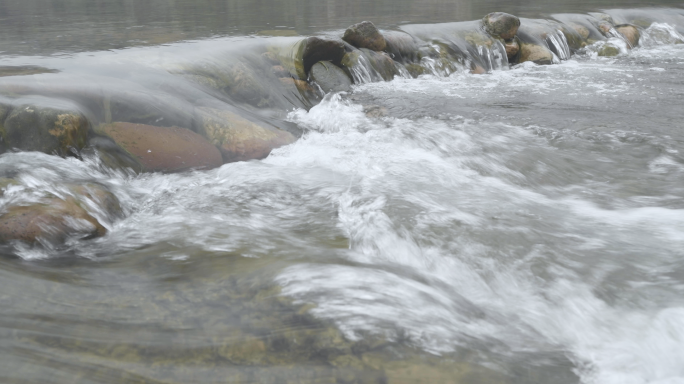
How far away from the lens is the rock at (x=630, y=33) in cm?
1127

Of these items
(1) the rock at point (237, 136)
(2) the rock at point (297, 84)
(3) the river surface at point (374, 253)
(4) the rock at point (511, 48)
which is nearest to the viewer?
(3) the river surface at point (374, 253)

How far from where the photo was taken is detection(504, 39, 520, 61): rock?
31.2 feet

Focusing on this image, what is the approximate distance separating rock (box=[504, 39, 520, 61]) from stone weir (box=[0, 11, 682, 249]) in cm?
14

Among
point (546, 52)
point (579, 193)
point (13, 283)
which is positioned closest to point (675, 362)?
point (579, 193)

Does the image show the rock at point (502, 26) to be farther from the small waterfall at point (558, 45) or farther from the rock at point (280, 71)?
the rock at point (280, 71)

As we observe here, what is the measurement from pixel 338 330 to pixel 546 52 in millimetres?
9185

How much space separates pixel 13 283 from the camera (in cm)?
256

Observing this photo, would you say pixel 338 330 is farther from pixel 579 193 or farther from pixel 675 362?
pixel 579 193

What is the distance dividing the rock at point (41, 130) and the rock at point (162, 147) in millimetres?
333

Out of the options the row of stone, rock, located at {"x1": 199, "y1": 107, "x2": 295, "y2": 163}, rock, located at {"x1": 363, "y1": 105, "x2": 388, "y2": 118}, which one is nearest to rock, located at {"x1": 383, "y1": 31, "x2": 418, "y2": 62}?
rock, located at {"x1": 363, "y1": 105, "x2": 388, "y2": 118}

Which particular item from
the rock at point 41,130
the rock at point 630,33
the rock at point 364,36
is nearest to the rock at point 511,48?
the rock at point 364,36

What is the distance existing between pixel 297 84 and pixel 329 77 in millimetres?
634

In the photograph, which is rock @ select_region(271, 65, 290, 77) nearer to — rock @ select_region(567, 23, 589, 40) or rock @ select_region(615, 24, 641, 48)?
rock @ select_region(567, 23, 589, 40)

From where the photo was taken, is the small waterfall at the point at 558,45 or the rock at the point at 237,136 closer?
the rock at the point at 237,136
